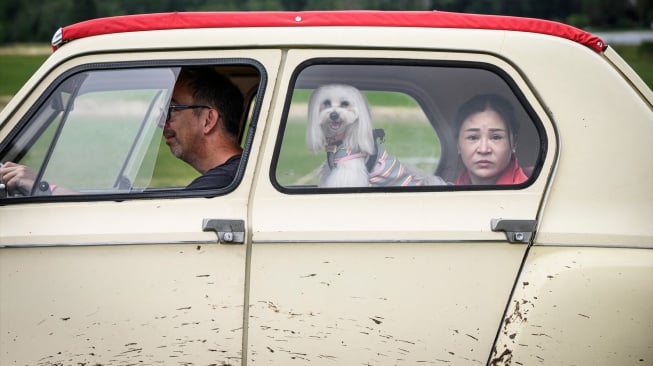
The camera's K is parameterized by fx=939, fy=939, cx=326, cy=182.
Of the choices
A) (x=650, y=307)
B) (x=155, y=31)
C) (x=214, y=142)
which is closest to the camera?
(x=650, y=307)

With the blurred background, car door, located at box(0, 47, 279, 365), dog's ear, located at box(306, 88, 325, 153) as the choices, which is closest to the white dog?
dog's ear, located at box(306, 88, 325, 153)

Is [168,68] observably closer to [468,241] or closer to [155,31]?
[155,31]

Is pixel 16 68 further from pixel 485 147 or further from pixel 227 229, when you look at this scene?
pixel 485 147

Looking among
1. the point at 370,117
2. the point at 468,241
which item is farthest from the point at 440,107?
the point at 468,241

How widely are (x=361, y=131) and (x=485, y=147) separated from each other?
505mm

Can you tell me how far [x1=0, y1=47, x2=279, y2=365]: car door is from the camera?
3576mm

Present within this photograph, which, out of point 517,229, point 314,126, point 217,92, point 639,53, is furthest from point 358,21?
point 639,53

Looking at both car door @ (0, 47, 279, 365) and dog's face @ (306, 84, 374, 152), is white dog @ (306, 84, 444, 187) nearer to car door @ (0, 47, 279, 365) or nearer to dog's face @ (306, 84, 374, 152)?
dog's face @ (306, 84, 374, 152)

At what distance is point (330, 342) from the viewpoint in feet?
11.7

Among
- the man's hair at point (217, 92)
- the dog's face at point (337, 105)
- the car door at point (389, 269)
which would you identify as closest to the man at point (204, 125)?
the man's hair at point (217, 92)

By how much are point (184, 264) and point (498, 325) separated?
1.21 meters

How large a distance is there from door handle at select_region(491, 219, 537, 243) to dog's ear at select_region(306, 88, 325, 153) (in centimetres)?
A: 83

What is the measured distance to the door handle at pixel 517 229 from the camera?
351 cm

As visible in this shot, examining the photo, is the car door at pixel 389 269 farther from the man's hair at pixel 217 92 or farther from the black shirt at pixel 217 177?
the man's hair at pixel 217 92
